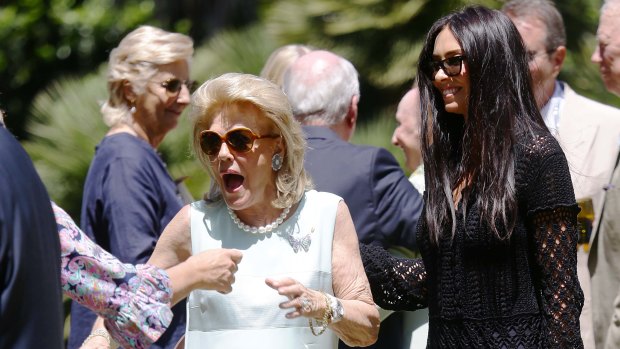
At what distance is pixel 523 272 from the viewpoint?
3.07 m

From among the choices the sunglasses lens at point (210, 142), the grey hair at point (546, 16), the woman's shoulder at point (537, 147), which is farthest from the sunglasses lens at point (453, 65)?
the grey hair at point (546, 16)

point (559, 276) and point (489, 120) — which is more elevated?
point (489, 120)

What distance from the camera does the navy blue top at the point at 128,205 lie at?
426 cm

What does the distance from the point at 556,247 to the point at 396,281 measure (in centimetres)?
59

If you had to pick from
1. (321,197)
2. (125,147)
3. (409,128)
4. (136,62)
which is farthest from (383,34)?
(321,197)

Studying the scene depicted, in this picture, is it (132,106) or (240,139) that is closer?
(240,139)

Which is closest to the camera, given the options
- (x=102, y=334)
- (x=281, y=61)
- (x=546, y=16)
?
(x=102, y=334)

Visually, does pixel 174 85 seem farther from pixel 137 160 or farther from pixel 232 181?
pixel 232 181

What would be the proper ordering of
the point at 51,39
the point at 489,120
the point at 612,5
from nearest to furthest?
the point at 489,120
the point at 612,5
the point at 51,39

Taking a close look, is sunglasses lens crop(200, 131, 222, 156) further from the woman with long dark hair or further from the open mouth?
the woman with long dark hair

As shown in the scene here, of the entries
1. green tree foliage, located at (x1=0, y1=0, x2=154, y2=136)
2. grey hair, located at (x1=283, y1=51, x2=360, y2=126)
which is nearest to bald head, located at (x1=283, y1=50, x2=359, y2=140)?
grey hair, located at (x1=283, y1=51, x2=360, y2=126)

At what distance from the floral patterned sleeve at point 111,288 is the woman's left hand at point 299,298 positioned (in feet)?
0.95

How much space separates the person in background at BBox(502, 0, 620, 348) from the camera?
434cm

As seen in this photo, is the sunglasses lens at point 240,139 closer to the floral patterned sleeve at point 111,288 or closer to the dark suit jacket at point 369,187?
the floral patterned sleeve at point 111,288
